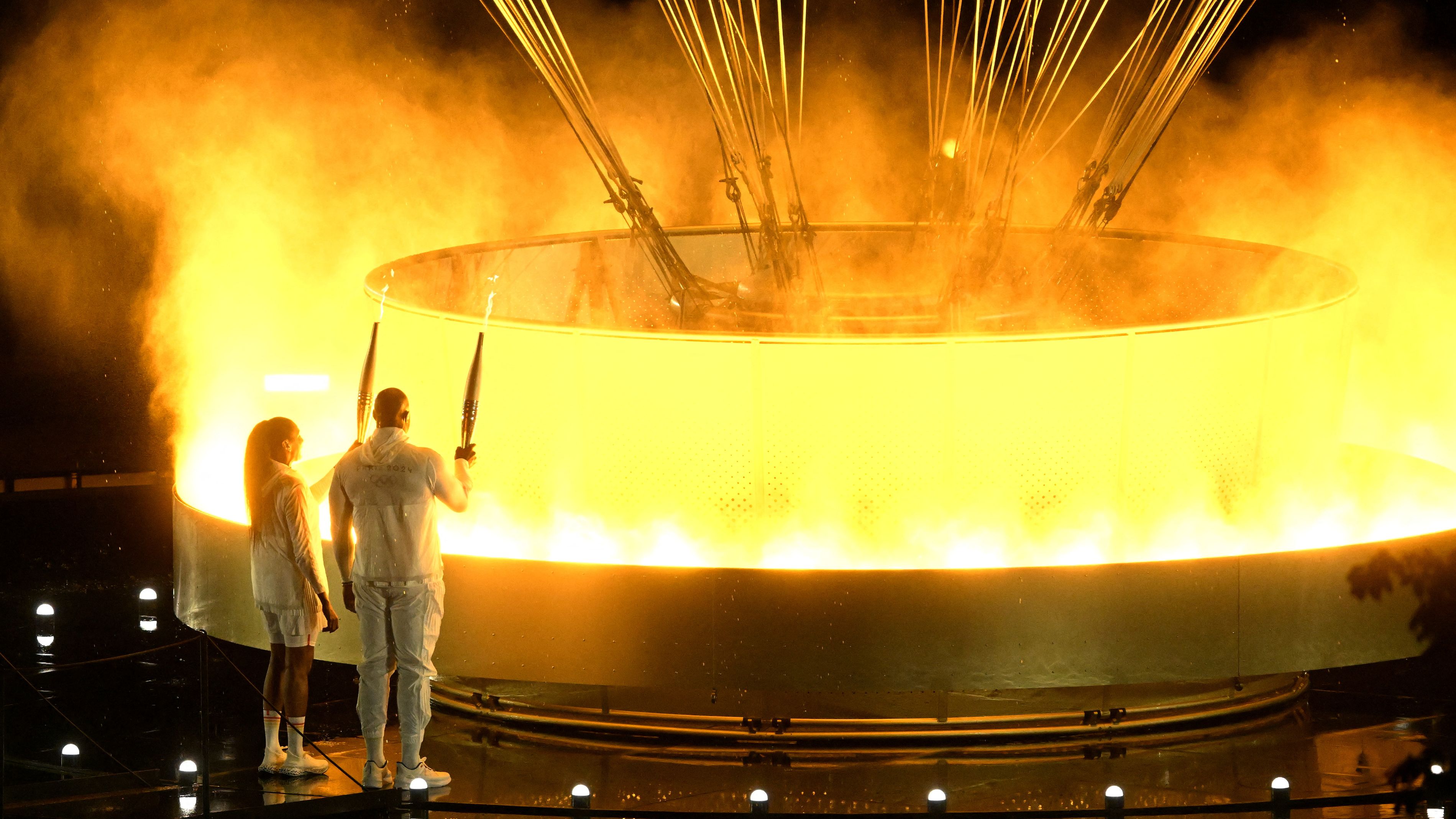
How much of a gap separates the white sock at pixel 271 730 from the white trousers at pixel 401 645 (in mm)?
514

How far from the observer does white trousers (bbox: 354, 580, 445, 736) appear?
7.34 m

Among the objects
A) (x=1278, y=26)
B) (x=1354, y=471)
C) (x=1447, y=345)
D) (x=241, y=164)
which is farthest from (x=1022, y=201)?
(x=241, y=164)

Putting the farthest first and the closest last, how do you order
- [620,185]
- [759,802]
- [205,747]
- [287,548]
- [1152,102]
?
1. [1152,102]
2. [620,185]
3. [287,548]
4. [759,802]
5. [205,747]

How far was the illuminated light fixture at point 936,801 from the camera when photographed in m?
7.12

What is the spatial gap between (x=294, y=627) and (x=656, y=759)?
1.68 m

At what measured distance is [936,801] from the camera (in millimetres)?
7129

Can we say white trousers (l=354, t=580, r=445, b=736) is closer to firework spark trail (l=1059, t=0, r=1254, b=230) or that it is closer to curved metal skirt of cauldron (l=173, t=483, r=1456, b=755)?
curved metal skirt of cauldron (l=173, t=483, r=1456, b=755)

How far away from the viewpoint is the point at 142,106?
47.5ft

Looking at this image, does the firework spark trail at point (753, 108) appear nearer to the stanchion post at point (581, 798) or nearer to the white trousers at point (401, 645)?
the white trousers at point (401, 645)

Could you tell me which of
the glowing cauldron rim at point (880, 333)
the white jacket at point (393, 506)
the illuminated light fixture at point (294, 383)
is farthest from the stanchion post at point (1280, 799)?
the illuminated light fixture at point (294, 383)

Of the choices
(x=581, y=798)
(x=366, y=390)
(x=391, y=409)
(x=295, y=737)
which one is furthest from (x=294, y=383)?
(x=581, y=798)

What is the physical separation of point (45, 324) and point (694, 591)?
833cm

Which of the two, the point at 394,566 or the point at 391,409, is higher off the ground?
the point at 391,409

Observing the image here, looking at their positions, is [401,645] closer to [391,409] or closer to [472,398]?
[391,409]
